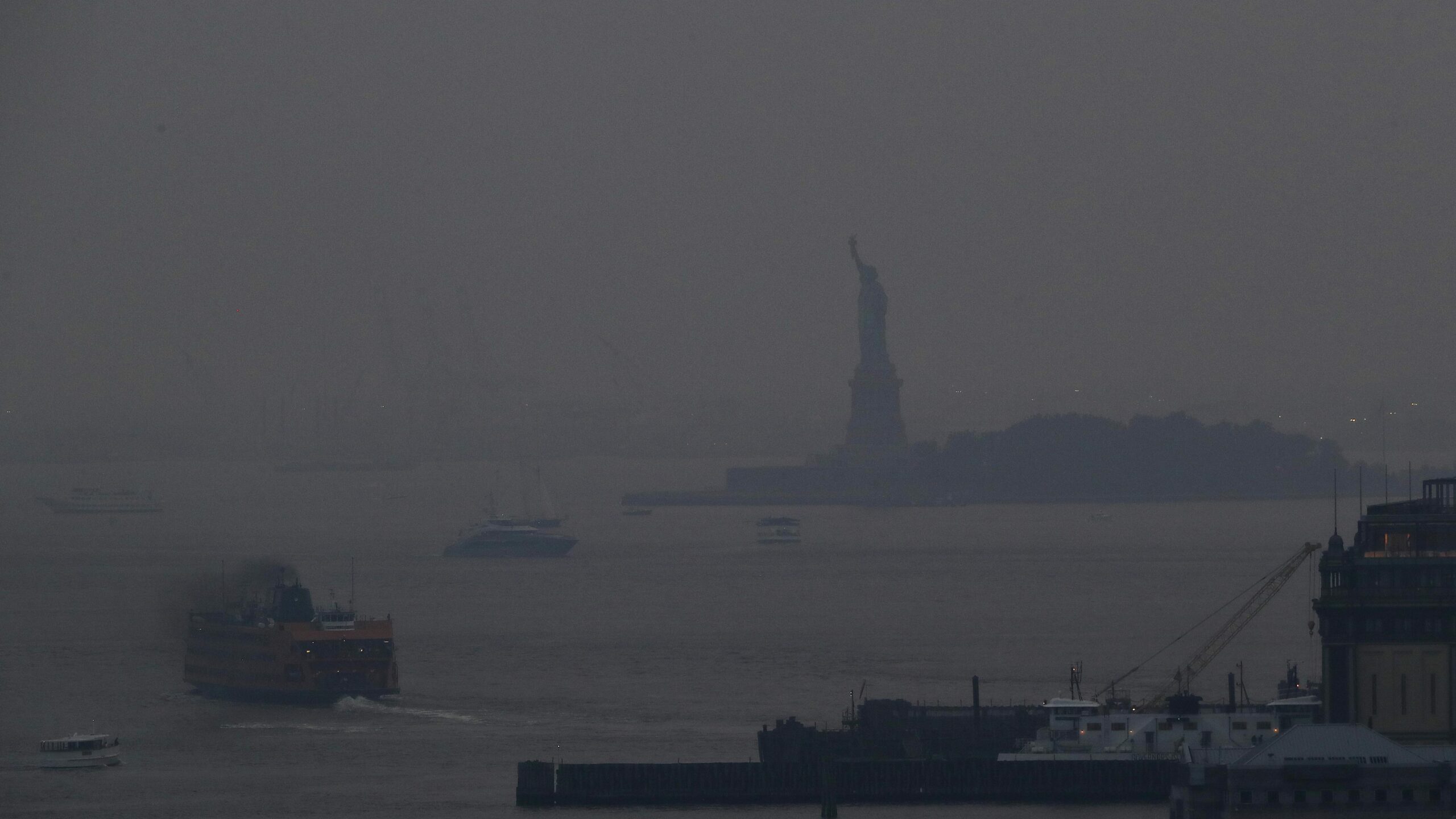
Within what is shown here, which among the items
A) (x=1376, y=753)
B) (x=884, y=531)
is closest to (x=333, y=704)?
(x=1376, y=753)

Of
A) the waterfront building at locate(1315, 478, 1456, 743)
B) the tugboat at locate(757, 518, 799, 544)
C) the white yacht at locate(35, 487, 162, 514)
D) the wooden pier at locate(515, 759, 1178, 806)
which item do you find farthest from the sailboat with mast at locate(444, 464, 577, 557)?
the waterfront building at locate(1315, 478, 1456, 743)

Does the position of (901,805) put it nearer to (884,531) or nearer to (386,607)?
(386,607)

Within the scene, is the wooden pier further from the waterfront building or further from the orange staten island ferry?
the orange staten island ferry

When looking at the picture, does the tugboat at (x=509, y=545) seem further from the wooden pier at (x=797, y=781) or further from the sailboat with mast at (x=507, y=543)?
the wooden pier at (x=797, y=781)

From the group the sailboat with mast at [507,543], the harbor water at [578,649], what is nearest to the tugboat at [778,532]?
the harbor water at [578,649]

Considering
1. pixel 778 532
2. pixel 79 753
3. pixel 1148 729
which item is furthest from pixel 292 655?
pixel 778 532

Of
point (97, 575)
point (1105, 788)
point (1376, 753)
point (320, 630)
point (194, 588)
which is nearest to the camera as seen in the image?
point (1376, 753)
